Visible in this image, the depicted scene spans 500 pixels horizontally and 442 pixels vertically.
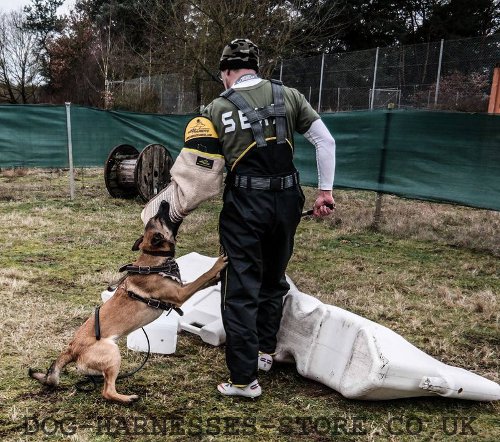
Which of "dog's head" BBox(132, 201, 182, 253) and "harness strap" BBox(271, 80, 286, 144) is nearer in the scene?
"harness strap" BBox(271, 80, 286, 144)

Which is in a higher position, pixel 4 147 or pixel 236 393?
pixel 4 147

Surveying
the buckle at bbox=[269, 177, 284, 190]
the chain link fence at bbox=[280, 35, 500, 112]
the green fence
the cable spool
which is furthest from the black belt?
the chain link fence at bbox=[280, 35, 500, 112]

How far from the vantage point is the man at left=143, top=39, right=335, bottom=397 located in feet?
9.28

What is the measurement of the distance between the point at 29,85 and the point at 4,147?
22.8 metres

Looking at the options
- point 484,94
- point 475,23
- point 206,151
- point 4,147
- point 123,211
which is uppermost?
point 475,23

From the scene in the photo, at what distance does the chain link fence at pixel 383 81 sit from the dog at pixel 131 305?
480 inches

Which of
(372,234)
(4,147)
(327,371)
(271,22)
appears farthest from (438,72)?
(327,371)

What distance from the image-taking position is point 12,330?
3.79 metres

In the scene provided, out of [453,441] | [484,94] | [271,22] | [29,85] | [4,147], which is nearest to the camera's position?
[453,441]

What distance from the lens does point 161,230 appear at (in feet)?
10.2

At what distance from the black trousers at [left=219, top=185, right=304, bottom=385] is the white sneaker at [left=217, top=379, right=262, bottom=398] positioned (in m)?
0.05

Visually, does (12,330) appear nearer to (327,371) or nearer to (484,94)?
(327,371)

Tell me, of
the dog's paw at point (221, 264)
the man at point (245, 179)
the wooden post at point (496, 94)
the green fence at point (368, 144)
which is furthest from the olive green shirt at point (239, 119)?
the wooden post at point (496, 94)

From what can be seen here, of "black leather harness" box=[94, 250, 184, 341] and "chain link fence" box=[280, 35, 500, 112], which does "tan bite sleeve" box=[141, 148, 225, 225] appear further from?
Result: "chain link fence" box=[280, 35, 500, 112]
